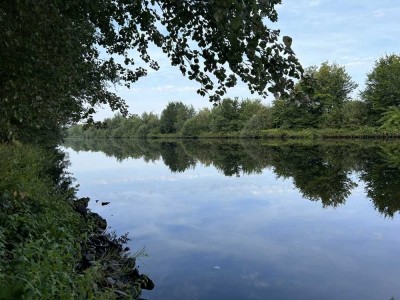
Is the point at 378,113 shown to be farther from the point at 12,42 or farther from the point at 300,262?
the point at 12,42

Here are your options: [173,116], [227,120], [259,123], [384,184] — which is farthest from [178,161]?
[173,116]

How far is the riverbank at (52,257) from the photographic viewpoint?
4383mm

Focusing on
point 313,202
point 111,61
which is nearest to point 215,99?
point 111,61

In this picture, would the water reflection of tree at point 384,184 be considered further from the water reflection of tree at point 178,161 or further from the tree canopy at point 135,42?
the water reflection of tree at point 178,161

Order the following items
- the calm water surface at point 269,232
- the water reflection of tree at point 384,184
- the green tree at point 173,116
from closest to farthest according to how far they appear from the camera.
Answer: the calm water surface at point 269,232
the water reflection of tree at point 384,184
the green tree at point 173,116

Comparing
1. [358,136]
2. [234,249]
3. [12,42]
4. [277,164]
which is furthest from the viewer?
[358,136]

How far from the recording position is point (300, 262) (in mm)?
9188

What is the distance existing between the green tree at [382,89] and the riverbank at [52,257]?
59803mm

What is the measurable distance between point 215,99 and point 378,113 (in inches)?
2533

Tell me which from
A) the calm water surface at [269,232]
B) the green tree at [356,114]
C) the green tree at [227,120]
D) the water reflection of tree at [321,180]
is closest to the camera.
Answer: the calm water surface at [269,232]

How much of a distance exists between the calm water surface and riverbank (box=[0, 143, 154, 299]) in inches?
36.0

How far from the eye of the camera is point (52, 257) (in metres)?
5.33

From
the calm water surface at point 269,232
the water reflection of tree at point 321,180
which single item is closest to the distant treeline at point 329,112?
the water reflection of tree at point 321,180

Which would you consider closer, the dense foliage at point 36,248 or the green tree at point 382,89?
the dense foliage at point 36,248
